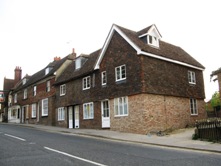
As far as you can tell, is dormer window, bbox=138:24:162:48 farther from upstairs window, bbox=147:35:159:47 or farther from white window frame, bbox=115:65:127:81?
white window frame, bbox=115:65:127:81

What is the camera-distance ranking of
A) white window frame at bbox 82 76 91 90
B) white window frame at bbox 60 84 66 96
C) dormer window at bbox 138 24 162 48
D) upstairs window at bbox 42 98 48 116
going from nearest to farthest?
dormer window at bbox 138 24 162 48, white window frame at bbox 82 76 91 90, white window frame at bbox 60 84 66 96, upstairs window at bbox 42 98 48 116

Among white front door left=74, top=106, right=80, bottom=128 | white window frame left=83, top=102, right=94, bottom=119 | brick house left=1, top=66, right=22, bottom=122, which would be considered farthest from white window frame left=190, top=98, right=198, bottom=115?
brick house left=1, top=66, right=22, bottom=122

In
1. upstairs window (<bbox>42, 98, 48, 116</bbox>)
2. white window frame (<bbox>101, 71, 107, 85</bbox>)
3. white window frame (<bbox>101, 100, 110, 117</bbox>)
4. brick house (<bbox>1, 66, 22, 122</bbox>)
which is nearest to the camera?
white window frame (<bbox>101, 100, 110, 117</bbox>)

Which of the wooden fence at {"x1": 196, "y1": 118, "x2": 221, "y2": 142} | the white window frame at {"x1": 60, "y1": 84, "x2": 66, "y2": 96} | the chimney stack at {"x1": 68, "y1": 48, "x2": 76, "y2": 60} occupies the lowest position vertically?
the wooden fence at {"x1": 196, "y1": 118, "x2": 221, "y2": 142}

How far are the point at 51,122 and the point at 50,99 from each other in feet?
10.0

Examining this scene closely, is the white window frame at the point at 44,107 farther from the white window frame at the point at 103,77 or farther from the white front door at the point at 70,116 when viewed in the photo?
the white window frame at the point at 103,77

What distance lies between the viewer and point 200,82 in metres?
25.6

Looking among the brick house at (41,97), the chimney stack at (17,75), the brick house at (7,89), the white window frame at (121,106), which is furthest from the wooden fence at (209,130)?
the chimney stack at (17,75)

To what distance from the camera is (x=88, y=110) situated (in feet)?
80.7

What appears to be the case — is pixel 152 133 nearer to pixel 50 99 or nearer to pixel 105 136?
pixel 105 136

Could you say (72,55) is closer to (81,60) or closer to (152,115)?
(81,60)

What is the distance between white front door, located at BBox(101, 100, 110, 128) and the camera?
71.6 ft

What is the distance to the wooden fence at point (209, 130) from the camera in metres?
13.8

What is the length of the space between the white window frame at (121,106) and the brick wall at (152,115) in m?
0.35
